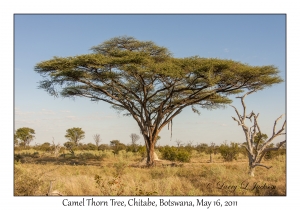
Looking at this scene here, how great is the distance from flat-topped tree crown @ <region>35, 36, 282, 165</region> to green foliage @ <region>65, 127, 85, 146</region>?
80.4ft

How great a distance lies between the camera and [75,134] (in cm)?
4328

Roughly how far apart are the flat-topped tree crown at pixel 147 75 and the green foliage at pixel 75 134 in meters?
24.5

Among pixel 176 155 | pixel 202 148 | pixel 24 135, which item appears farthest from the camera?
pixel 24 135

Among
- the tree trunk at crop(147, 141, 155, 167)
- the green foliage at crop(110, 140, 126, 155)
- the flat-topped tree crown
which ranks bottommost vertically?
the green foliage at crop(110, 140, 126, 155)

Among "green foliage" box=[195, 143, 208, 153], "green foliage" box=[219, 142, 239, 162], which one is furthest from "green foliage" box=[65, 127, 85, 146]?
"green foliage" box=[219, 142, 239, 162]

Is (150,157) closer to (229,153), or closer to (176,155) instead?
(176,155)

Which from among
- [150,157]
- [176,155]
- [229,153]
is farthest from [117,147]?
[150,157]

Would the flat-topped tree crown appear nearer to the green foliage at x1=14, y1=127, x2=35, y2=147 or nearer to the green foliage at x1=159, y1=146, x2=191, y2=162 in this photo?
the green foliage at x1=159, y1=146, x2=191, y2=162

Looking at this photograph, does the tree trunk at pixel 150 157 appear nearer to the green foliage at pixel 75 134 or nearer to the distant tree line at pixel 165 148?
the distant tree line at pixel 165 148

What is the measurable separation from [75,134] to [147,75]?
29.9 meters

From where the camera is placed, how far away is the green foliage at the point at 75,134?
4281 cm

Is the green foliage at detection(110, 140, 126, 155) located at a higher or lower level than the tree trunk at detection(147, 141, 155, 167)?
lower

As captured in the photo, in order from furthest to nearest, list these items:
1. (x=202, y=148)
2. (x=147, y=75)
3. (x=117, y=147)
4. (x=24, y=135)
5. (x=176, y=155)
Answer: (x=24, y=135)
(x=117, y=147)
(x=202, y=148)
(x=176, y=155)
(x=147, y=75)

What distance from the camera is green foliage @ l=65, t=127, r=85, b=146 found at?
42.8m
